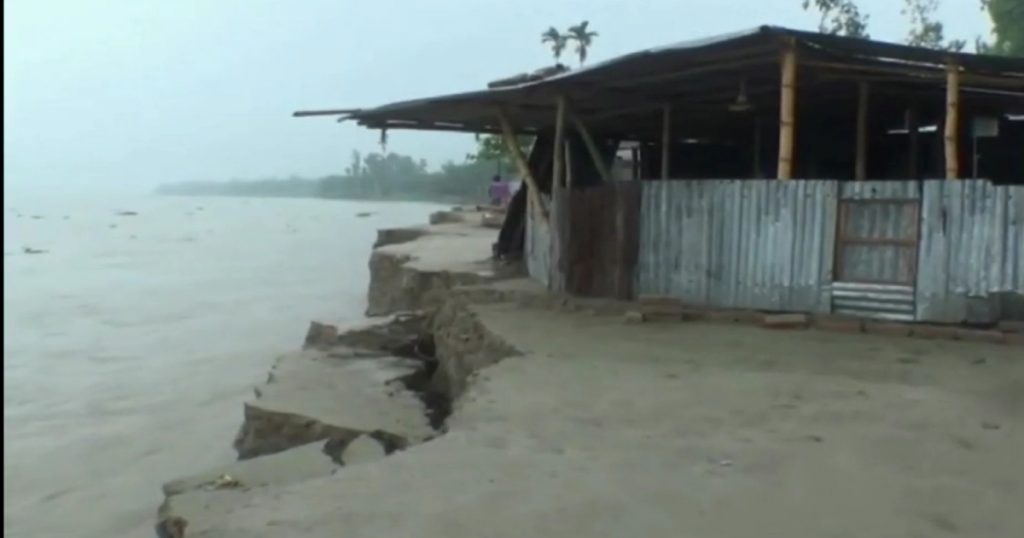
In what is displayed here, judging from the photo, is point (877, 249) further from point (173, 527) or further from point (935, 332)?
point (173, 527)

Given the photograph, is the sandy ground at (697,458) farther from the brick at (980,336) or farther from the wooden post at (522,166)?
the wooden post at (522,166)

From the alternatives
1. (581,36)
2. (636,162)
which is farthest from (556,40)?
(636,162)

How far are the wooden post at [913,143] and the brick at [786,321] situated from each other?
4.65m

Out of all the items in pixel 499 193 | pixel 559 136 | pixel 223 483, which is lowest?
pixel 223 483

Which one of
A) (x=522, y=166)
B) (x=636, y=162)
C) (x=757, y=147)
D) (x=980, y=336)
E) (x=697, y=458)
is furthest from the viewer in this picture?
(x=636, y=162)

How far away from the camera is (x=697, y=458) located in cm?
528

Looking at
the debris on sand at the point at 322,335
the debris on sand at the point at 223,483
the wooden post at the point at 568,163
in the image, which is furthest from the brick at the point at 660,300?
the debris on sand at the point at 223,483

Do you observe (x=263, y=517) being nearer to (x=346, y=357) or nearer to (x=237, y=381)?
(x=346, y=357)

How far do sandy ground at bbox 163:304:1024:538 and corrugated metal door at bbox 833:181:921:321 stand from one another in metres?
1.33

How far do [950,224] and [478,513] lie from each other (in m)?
6.56

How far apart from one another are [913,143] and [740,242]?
4590 mm

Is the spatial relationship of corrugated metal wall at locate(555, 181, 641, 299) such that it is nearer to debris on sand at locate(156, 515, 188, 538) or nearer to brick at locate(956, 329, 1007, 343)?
brick at locate(956, 329, 1007, 343)

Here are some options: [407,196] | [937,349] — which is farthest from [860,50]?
[407,196]

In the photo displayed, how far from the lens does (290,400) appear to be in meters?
8.16
